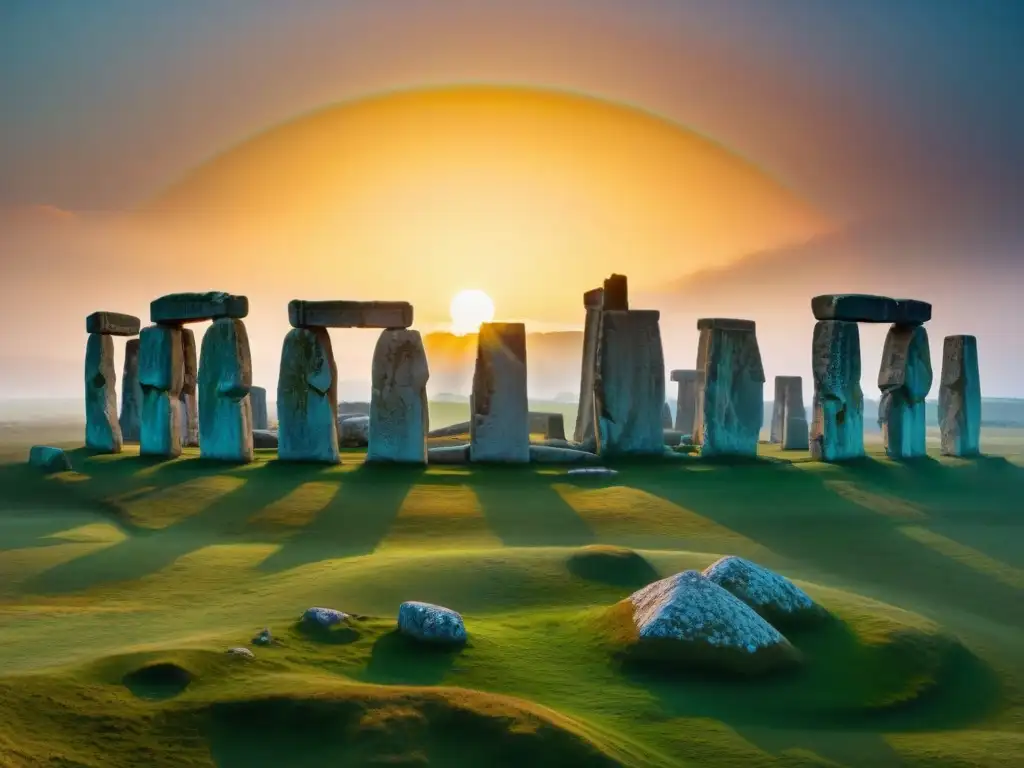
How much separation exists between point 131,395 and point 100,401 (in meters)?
4.67

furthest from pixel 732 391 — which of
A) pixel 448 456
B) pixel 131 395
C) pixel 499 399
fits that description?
pixel 131 395

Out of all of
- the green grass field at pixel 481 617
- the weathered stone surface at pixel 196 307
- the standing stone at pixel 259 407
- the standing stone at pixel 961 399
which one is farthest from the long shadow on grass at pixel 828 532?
the standing stone at pixel 259 407

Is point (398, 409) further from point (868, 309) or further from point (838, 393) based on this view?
point (868, 309)

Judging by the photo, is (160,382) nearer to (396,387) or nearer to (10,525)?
(396,387)

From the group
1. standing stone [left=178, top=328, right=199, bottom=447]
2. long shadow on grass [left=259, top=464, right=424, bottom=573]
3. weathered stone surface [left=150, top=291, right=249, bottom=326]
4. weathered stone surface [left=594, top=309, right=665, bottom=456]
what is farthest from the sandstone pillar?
weathered stone surface [left=150, top=291, right=249, bottom=326]

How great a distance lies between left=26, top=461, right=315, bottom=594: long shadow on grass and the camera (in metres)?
10.3

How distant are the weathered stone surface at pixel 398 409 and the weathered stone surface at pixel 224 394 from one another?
254 centimetres

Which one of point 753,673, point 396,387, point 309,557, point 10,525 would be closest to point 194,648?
point 753,673

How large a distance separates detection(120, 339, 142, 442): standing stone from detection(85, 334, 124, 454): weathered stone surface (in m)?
4.01

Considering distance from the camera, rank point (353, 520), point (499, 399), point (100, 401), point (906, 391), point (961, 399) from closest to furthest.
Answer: point (353, 520) < point (499, 399) < point (906, 391) < point (961, 399) < point (100, 401)

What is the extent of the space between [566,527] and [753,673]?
22.4ft

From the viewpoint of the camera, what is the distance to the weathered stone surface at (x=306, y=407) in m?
18.7

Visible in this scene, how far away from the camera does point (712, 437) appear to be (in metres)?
19.5

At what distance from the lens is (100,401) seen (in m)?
21.9
